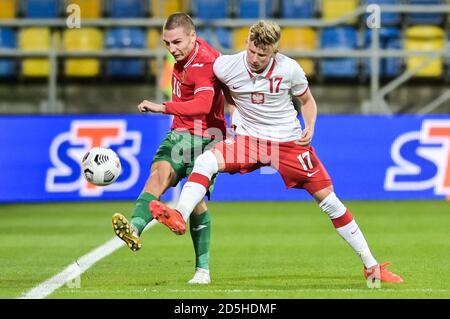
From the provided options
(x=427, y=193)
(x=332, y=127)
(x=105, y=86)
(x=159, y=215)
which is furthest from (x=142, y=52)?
(x=159, y=215)

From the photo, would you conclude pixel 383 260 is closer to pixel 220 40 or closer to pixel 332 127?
pixel 332 127

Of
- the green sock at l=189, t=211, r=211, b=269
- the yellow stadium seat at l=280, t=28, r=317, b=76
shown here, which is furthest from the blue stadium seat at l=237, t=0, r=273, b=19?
the green sock at l=189, t=211, r=211, b=269

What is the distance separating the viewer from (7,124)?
1666cm

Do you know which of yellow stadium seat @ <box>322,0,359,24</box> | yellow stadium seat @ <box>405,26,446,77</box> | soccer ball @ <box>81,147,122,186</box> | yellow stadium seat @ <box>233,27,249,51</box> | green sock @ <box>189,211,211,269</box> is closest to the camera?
soccer ball @ <box>81,147,122,186</box>

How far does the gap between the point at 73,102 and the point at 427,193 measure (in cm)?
670

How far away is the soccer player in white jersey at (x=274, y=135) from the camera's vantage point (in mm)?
8180

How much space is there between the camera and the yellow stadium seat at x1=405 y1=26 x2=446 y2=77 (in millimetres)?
20750

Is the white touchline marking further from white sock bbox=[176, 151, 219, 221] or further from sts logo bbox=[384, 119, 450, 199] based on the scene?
sts logo bbox=[384, 119, 450, 199]

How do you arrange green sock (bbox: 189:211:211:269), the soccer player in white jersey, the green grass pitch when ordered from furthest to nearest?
green sock (bbox: 189:211:211:269), the soccer player in white jersey, the green grass pitch

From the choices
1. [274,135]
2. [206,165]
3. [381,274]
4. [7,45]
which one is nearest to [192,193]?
[206,165]

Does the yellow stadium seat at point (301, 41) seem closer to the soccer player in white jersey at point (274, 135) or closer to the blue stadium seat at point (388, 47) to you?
the blue stadium seat at point (388, 47)

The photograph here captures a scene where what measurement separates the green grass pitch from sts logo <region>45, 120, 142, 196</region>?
0.30 m

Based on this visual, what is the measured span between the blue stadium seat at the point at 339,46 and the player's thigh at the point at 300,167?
12.6m

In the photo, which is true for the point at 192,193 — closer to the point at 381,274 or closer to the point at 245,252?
the point at 381,274
